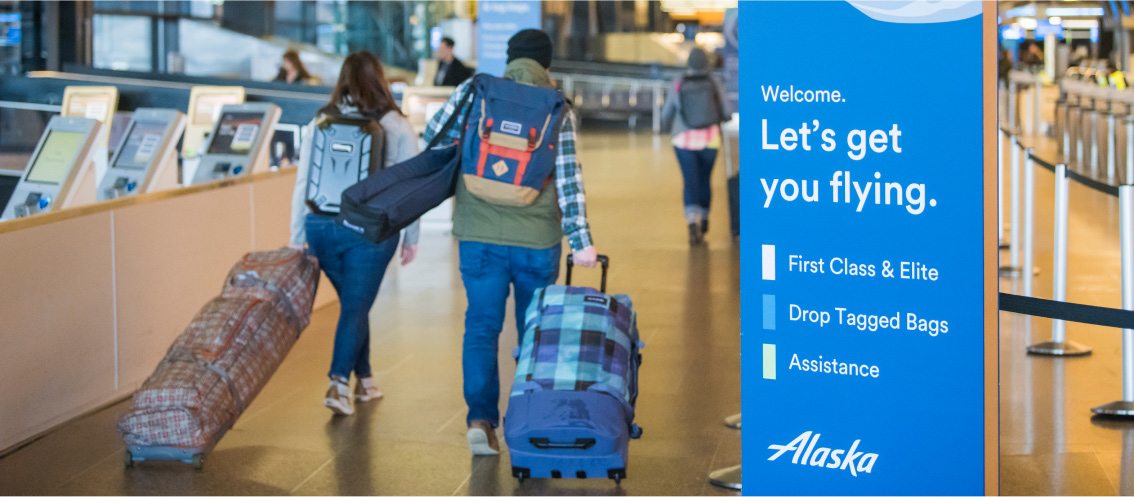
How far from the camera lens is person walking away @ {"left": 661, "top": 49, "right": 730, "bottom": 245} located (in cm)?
945

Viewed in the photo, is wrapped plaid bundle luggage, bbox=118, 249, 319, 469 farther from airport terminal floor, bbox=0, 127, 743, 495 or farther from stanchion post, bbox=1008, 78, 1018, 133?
stanchion post, bbox=1008, 78, 1018, 133

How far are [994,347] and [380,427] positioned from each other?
9.04 ft

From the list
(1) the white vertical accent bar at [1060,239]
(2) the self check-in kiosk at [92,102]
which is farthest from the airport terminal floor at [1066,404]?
(2) the self check-in kiosk at [92,102]

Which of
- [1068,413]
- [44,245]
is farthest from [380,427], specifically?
[1068,413]

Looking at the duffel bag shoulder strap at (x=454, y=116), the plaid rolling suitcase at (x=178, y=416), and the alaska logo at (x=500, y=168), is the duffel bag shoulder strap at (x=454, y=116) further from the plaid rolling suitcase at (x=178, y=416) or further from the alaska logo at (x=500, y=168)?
the plaid rolling suitcase at (x=178, y=416)

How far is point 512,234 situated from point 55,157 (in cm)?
281

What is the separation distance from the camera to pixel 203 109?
10.8 meters

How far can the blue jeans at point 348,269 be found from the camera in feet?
15.5

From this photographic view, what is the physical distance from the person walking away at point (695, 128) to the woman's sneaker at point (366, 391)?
15.5 ft

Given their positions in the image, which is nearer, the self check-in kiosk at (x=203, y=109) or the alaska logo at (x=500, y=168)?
the alaska logo at (x=500, y=168)

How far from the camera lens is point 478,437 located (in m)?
4.24

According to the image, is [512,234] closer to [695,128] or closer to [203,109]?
[695,128]

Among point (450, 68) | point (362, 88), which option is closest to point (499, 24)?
point (450, 68)

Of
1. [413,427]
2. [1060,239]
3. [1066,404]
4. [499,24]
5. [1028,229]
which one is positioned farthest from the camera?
[499,24]
